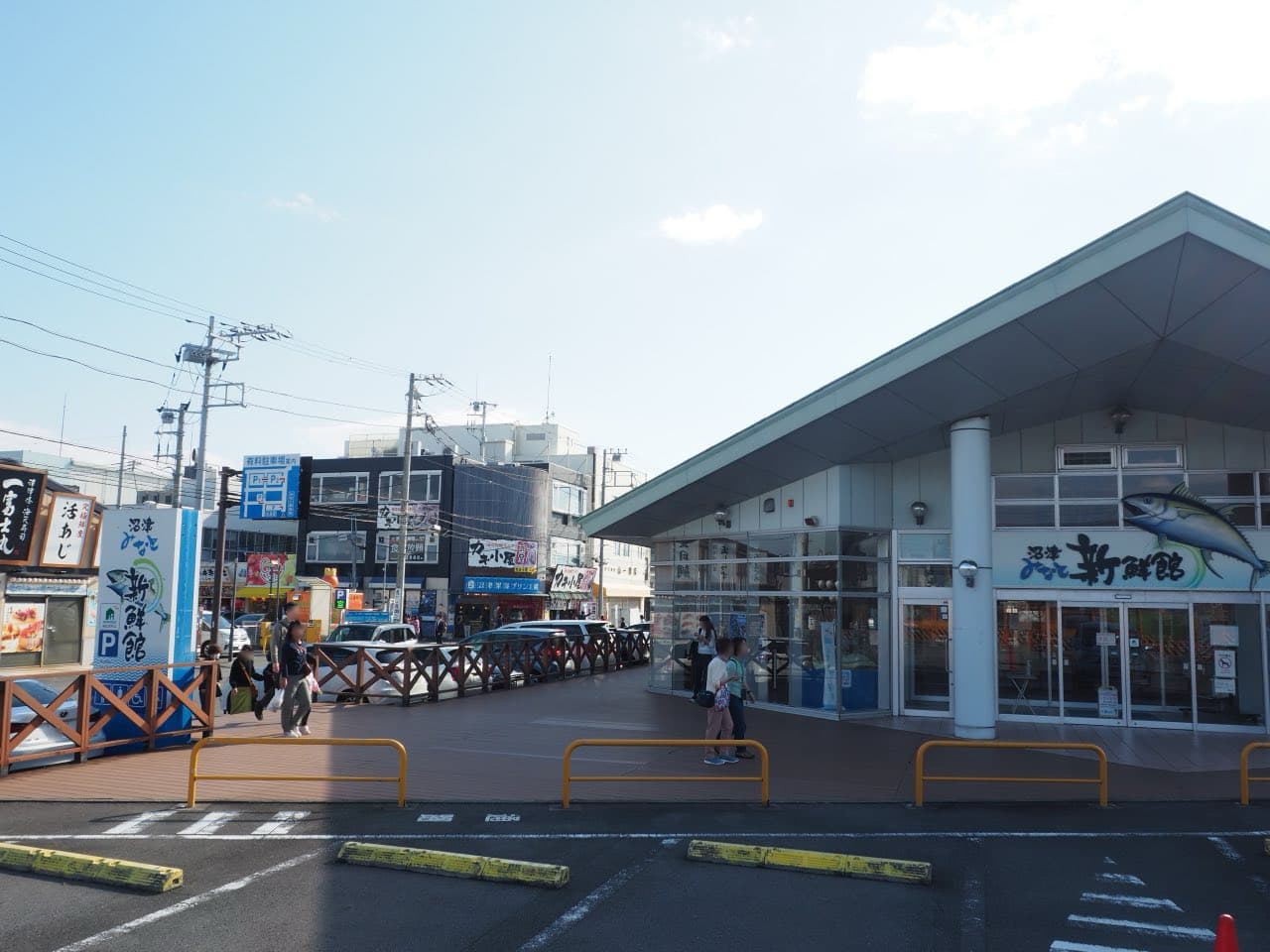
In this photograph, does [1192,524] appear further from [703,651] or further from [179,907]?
[179,907]

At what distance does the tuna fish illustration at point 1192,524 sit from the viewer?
16172 mm

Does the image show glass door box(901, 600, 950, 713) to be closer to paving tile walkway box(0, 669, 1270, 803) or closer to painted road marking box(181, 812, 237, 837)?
paving tile walkway box(0, 669, 1270, 803)

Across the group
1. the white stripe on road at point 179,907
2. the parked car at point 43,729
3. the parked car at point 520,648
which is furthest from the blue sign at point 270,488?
the white stripe on road at point 179,907

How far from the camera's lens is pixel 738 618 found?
1941cm

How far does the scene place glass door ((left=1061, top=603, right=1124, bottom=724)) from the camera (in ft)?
54.7

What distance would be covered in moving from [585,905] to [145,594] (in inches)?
376

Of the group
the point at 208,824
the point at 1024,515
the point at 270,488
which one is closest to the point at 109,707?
the point at 208,824

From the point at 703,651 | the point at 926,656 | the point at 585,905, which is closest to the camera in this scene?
the point at 585,905

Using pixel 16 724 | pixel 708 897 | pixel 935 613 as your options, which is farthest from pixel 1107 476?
pixel 16 724

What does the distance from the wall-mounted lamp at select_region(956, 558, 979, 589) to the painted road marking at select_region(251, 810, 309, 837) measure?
1019 centimetres

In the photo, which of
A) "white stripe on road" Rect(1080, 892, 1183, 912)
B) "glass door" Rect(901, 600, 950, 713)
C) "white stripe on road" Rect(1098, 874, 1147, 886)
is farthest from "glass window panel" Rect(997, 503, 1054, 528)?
"white stripe on road" Rect(1080, 892, 1183, 912)

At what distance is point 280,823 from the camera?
374 inches

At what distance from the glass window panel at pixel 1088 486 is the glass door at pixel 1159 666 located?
1933 mm

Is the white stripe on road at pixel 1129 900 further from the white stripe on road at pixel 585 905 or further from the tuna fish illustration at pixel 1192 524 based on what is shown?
the tuna fish illustration at pixel 1192 524
